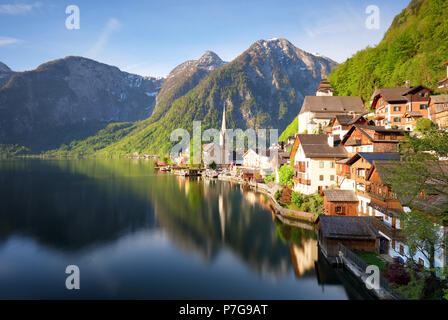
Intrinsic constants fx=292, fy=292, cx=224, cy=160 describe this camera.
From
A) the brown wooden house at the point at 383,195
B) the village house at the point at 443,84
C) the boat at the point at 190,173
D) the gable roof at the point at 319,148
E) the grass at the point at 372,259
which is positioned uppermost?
the village house at the point at 443,84

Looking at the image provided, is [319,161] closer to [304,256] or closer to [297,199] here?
[297,199]

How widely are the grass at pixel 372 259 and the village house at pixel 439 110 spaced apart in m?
32.1

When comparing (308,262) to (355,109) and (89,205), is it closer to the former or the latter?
(89,205)

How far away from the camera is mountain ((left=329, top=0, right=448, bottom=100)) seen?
6656 cm

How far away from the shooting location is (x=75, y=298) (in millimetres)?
24312

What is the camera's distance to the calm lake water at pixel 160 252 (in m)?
25.9

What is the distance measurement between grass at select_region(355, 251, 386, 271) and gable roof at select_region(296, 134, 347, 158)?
21.3m

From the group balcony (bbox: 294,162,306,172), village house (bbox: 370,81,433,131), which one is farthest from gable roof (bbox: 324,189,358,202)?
village house (bbox: 370,81,433,131)

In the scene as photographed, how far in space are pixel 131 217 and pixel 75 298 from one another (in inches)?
1123

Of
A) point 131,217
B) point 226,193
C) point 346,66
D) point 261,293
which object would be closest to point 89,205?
point 131,217

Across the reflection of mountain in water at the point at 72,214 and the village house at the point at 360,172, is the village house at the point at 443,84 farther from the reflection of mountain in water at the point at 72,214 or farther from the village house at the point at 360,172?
the reflection of mountain in water at the point at 72,214

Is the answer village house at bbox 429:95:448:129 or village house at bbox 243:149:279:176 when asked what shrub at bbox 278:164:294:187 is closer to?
village house at bbox 429:95:448:129

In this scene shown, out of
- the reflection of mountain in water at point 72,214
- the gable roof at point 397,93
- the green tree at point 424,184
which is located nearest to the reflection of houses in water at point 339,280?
the green tree at point 424,184

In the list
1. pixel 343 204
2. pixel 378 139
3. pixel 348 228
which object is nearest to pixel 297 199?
pixel 343 204
